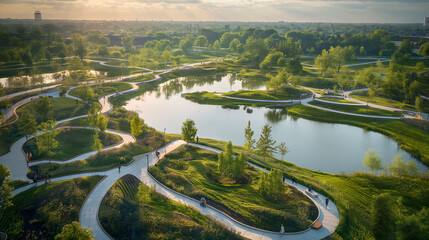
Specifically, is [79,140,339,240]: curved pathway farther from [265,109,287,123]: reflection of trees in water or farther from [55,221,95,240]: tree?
[265,109,287,123]: reflection of trees in water

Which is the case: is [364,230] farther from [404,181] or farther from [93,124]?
[93,124]

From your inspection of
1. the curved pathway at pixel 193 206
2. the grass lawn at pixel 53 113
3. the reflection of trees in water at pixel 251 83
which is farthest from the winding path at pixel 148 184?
the reflection of trees in water at pixel 251 83

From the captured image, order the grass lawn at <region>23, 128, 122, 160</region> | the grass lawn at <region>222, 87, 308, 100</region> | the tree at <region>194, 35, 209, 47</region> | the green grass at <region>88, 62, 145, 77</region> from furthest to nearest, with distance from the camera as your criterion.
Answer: the tree at <region>194, 35, 209, 47</region> < the green grass at <region>88, 62, 145, 77</region> < the grass lawn at <region>222, 87, 308, 100</region> < the grass lawn at <region>23, 128, 122, 160</region>

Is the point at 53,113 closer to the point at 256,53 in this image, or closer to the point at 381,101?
the point at 381,101

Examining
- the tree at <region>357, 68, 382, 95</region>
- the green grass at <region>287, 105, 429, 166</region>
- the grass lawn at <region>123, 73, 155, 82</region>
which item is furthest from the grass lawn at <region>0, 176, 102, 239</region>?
the tree at <region>357, 68, 382, 95</region>

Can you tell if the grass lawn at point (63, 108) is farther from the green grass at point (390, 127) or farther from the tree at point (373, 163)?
the tree at point (373, 163)

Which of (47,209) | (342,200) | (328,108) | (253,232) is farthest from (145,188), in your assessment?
(328,108)
